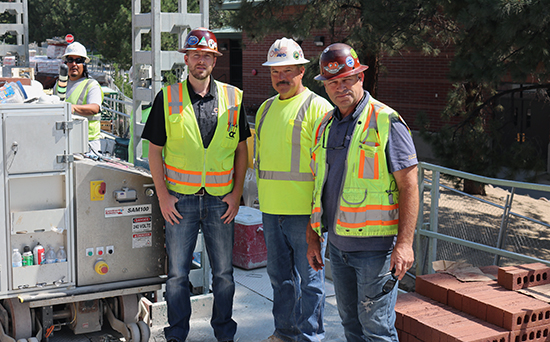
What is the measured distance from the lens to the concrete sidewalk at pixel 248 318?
16.9 ft

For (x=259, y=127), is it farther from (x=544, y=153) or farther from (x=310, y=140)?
(x=544, y=153)

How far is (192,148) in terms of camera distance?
452 cm

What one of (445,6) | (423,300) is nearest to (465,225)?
(445,6)

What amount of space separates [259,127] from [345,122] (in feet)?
3.60

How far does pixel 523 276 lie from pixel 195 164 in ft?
8.43

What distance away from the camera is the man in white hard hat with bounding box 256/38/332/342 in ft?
14.4

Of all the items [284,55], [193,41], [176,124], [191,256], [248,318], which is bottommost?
[248,318]

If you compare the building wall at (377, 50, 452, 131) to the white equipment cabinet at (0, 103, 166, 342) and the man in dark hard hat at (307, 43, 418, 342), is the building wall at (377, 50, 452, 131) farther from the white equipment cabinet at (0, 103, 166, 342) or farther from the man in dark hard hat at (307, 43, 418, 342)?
the man in dark hard hat at (307, 43, 418, 342)

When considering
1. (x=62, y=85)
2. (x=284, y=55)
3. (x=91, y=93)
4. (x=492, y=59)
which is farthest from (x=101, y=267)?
(x=492, y=59)

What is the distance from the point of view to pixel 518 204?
1245 cm

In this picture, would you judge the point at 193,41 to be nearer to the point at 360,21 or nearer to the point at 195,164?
the point at 195,164

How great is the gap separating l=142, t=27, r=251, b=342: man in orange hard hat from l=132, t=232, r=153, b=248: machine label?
12.5 inches

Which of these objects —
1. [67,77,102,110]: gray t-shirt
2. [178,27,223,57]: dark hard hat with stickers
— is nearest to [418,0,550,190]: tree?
[178,27,223,57]: dark hard hat with stickers

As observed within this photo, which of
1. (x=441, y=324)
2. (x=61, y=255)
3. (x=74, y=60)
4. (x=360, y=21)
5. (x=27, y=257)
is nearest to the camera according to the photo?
(x=441, y=324)
